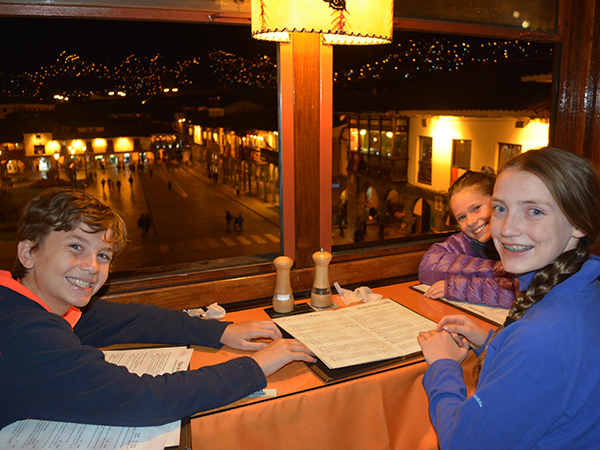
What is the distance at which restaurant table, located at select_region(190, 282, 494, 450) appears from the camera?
1027mm

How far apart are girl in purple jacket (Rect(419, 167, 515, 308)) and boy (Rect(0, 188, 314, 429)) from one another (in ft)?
2.71

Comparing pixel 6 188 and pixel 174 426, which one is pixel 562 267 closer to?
pixel 174 426

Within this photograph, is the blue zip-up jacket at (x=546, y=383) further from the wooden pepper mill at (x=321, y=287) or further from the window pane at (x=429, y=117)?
the window pane at (x=429, y=117)

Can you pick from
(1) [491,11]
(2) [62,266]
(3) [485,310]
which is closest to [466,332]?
(3) [485,310]

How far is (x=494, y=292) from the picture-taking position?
1.70 metres

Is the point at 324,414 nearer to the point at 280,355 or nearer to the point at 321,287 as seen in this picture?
the point at 280,355

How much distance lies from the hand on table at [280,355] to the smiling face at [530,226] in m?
0.58

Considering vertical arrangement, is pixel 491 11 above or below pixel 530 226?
above

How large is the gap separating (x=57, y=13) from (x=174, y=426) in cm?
139

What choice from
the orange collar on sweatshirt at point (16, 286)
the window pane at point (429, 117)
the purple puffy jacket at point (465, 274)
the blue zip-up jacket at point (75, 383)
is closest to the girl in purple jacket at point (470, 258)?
the purple puffy jacket at point (465, 274)

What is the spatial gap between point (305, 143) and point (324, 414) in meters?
1.12

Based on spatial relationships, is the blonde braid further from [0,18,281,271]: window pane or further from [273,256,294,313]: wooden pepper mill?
[0,18,281,271]: window pane

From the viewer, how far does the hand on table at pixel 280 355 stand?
115 cm

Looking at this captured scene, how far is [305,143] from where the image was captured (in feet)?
6.11
